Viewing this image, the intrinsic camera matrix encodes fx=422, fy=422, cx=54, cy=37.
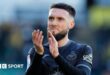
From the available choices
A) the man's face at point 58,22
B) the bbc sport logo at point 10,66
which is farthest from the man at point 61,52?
the bbc sport logo at point 10,66

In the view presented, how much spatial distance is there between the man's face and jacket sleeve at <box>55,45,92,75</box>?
0.47ft

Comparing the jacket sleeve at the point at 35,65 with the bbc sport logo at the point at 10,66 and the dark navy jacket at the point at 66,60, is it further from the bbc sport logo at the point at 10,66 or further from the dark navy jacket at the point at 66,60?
the bbc sport logo at the point at 10,66

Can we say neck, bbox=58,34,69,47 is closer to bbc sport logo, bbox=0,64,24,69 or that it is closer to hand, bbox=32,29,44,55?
hand, bbox=32,29,44,55

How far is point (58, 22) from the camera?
1938 mm

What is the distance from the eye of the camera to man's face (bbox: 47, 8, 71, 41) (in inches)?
75.4

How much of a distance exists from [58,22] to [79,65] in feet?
0.73

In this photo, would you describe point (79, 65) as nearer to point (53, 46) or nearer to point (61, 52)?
point (61, 52)

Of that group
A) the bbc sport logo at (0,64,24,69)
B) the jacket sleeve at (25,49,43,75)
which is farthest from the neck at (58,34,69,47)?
the bbc sport logo at (0,64,24,69)

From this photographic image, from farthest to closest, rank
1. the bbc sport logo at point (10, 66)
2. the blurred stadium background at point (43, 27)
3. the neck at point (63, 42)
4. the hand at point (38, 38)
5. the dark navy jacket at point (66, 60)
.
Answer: the blurred stadium background at point (43, 27) → the bbc sport logo at point (10, 66) → the neck at point (63, 42) → the dark navy jacket at point (66, 60) → the hand at point (38, 38)

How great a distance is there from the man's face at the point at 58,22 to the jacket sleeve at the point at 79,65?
144 millimetres

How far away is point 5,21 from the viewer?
2893 millimetres

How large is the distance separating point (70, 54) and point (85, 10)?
111 cm


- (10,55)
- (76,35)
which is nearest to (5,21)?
(10,55)

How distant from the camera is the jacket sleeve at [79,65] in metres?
1.79
